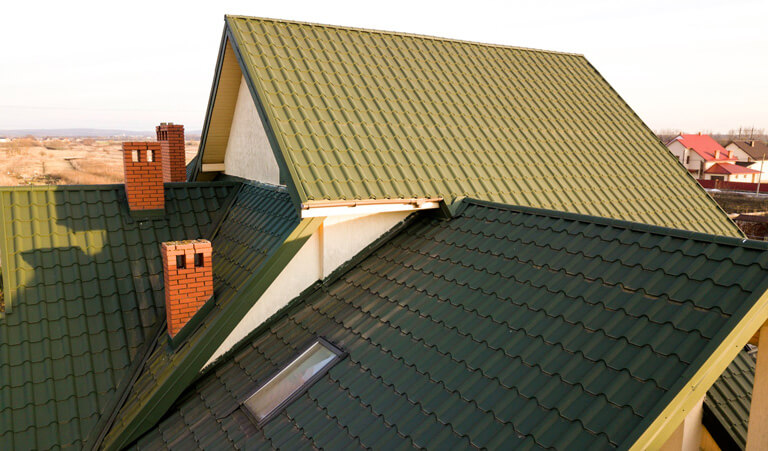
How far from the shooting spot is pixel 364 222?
723 centimetres

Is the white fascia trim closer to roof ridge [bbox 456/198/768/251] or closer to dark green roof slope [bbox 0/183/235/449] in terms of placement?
roof ridge [bbox 456/198/768/251]

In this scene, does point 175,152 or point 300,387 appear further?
point 175,152

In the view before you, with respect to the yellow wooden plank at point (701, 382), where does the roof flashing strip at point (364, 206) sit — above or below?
below

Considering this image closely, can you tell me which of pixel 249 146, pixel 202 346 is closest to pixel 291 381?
pixel 202 346

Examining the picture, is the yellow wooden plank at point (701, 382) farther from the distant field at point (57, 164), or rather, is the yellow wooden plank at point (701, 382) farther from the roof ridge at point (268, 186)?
the distant field at point (57, 164)

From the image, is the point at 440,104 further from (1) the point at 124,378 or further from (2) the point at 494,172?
(1) the point at 124,378

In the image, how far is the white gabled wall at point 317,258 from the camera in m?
6.69

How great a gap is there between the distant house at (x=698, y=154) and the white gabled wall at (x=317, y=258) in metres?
73.2

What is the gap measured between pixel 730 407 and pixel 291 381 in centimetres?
463

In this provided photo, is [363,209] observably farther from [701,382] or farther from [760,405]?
[760,405]

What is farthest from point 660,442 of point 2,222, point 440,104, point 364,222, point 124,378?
Answer: point 2,222

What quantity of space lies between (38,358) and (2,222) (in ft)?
7.96

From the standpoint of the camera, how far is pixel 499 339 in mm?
4805

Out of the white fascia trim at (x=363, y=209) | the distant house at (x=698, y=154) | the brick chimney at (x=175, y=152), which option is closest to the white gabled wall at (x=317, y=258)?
the white fascia trim at (x=363, y=209)
